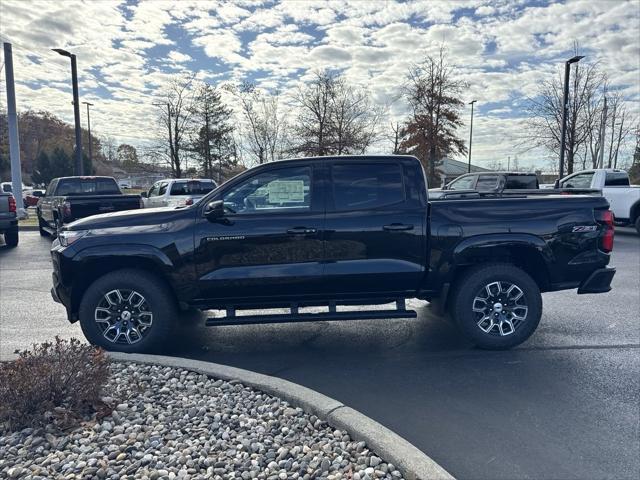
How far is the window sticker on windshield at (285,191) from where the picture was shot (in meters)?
4.95

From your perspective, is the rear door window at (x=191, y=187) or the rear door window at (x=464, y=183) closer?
the rear door window at (x=464, y=183)

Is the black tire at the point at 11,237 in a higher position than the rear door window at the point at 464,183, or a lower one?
lower

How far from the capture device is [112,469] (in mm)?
2670

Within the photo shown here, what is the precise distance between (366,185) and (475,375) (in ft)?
7.01

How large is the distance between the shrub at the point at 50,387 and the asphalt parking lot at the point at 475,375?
1.63m

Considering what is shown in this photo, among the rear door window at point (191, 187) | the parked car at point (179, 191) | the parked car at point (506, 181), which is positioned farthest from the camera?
the rear door window at point (191, 187)

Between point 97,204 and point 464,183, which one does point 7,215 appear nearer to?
point 97,204

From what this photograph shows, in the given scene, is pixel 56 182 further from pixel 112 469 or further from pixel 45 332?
pixel 112 469

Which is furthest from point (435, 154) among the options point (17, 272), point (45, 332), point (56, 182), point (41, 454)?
point (41, 454)

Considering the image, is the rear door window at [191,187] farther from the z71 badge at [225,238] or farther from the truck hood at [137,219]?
the z71 badge at [225,238]

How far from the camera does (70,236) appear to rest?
15.7 ft

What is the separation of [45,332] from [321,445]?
165 inches

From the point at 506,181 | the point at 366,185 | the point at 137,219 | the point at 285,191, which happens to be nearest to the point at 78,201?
the point at 137,219

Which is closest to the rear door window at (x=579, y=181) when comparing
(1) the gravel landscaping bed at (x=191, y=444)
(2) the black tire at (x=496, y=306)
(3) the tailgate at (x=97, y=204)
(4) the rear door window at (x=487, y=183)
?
(4) the rear door window at (x=487, y=183)
